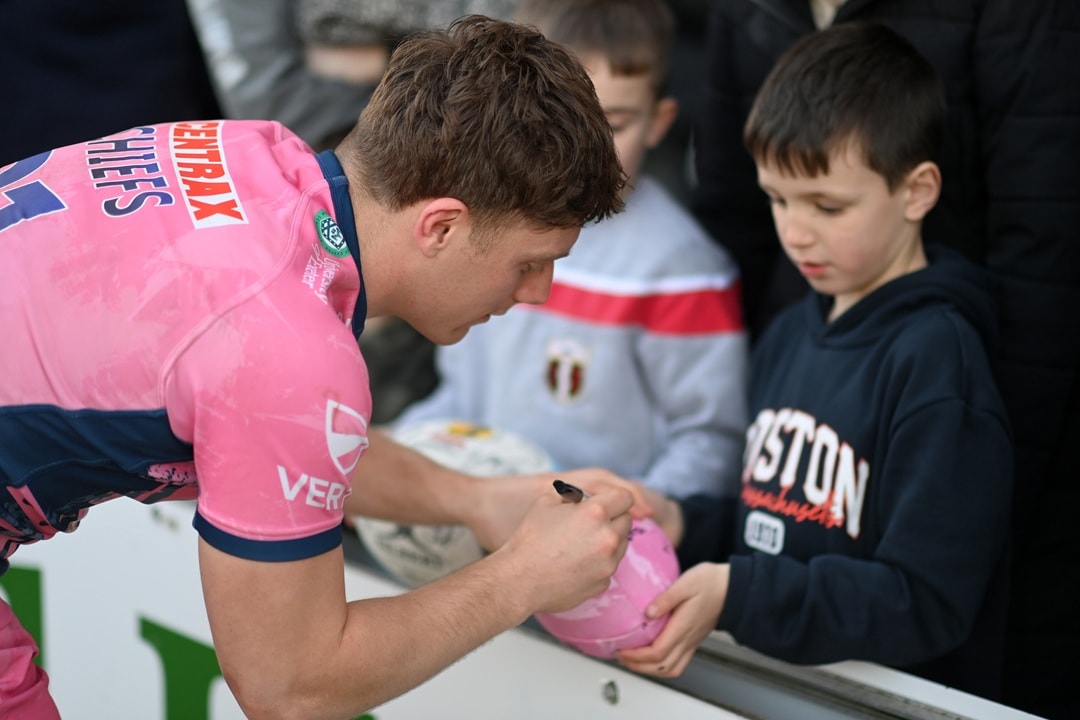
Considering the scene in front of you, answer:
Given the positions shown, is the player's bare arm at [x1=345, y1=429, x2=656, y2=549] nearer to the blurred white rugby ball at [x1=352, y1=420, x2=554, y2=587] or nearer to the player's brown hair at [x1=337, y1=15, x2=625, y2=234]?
the blurred white rugby ball at [x1=352, y1=420, x2=554, y2=587]

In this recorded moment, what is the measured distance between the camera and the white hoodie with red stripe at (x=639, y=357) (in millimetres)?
2578

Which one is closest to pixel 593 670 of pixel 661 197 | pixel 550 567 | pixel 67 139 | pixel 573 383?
pixel 550 567

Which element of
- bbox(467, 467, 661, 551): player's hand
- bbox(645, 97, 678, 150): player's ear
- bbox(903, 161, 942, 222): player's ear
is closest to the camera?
bbox(467, 467, 661, 551): player's hand

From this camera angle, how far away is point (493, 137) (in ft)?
4.95

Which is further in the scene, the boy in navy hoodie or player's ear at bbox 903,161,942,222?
player's ear at bbox 903,161,942,222

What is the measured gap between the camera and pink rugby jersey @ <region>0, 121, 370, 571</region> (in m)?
1.34

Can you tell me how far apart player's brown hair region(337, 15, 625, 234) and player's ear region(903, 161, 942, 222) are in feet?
2.29

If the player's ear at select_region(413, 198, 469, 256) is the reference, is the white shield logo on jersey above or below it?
below

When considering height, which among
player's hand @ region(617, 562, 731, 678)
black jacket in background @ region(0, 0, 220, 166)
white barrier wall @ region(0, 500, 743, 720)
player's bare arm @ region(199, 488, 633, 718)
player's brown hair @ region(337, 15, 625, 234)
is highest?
player's brown hair @ region(337, 15, 625, 234)

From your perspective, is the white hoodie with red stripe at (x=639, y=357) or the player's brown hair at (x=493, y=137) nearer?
the player's brown hair at (x=493, y=137)

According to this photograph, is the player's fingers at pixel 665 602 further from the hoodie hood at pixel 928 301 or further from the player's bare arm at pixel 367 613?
the hoodie hood at pixel 928 301

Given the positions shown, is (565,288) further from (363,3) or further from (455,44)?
(455,44)

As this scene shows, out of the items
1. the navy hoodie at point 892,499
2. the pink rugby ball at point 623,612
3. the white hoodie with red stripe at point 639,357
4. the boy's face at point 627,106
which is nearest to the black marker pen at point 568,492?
the pink rugby ball at point 623,612

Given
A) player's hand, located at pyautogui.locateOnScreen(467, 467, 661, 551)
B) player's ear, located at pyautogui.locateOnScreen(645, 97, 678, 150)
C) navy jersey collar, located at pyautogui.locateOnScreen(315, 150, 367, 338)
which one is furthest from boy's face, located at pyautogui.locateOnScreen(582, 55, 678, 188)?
navy jersey collar, located at pyautogui.locateOnScreen(315, 150, 367, 338)
